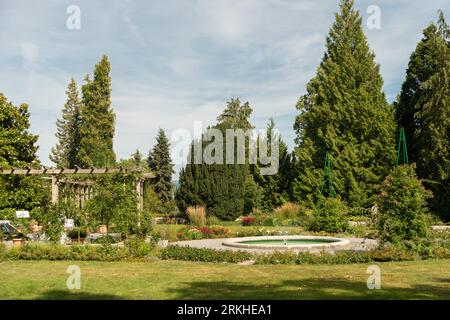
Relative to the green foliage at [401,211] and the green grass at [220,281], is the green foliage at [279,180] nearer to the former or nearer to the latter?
the green foliage at [401,211]

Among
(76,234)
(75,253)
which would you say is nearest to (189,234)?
(76,234)

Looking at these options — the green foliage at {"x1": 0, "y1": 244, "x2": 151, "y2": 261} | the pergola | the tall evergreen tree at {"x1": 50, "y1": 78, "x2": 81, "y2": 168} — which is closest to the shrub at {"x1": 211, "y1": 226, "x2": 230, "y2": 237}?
the pergola

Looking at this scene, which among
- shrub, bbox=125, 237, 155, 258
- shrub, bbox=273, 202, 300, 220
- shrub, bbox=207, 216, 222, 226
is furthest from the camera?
shrub, bbox=273, 202, 300, 220

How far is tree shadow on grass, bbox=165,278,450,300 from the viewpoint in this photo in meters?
7.33

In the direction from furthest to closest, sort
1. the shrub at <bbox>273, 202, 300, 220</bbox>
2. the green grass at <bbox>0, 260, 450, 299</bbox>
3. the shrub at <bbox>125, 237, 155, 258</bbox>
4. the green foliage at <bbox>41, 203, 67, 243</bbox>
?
A: the shrub at <bbox>273, 202, 300, 220</bbox> < the green foliage at <bbox>41, 203, 67, 243</bbox> < the shrub at <bbox>125, 237, 155, 258</bbox> < the green grass at <bbox>0, 260, 450, 299</bbox>

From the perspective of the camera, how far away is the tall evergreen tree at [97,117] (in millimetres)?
36531

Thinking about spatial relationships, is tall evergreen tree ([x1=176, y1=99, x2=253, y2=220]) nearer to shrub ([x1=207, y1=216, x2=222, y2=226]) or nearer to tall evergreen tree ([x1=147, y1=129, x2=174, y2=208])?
shrub ([x1=207, y1=216, x2=222, y2=226])

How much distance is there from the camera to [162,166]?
150ft

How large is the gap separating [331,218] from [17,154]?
58.1ft

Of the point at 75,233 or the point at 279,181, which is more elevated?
the point at 279,181

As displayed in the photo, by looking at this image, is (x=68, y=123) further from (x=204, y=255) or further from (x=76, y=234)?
(x=204, y=255)

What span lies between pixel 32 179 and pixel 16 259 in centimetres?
1434

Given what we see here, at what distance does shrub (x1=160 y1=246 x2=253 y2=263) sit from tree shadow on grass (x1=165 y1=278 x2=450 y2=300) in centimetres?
392

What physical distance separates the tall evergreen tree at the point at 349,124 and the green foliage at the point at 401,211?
17.6m
